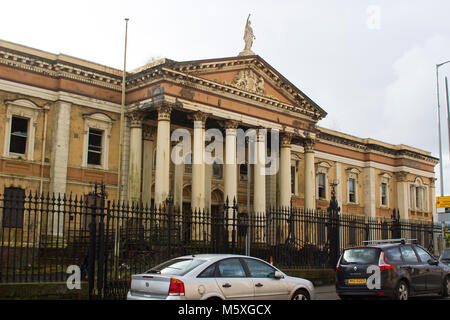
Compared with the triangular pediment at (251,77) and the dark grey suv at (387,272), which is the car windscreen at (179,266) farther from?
the triangular pediment at (251,77)

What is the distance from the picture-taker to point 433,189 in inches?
2002

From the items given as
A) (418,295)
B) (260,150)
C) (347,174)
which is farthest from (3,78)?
(347,174)

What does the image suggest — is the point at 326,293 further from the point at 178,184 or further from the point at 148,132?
the point at 148,132

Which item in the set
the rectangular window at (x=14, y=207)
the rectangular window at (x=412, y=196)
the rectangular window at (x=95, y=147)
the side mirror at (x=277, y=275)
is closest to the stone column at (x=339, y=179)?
the rectangular window at (x=412, y=196)

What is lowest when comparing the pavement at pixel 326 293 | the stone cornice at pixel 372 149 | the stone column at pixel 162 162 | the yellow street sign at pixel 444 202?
the pavement at pixel 326 293

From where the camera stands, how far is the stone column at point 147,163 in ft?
92.3

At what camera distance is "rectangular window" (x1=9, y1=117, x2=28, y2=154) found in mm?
24203

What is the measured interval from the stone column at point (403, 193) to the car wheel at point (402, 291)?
114 ft

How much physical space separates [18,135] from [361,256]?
17.5 m

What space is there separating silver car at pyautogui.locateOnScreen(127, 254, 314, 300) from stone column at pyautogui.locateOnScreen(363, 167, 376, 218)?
111 ft

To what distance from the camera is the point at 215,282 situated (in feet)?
32.9

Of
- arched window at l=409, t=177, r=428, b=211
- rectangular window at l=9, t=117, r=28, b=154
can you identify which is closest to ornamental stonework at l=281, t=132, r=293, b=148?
rectangular window at l=9, t=117, r=28, b=154
